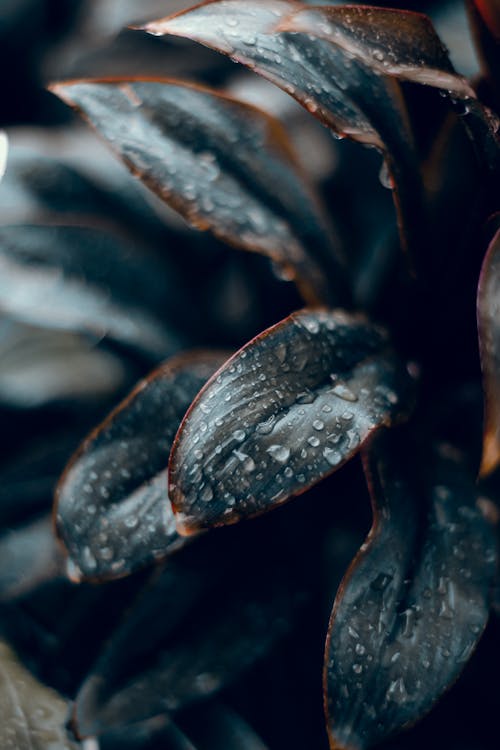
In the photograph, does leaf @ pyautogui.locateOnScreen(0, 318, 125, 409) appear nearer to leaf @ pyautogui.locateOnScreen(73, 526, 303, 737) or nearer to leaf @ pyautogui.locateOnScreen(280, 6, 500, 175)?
leaf @ pyautogui.locateOnScreen(73, 526, 303, 737)

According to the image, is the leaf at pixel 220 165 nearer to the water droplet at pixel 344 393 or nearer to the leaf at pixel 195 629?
the water droplet at pixel 344 393

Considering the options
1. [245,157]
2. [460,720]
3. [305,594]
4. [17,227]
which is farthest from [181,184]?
[460,720]

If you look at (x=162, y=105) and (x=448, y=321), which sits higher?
(x=162, y=105)

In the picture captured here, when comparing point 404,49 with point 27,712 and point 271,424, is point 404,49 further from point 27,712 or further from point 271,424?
point 27,712

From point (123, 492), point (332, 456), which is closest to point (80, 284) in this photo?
point (123, 492)

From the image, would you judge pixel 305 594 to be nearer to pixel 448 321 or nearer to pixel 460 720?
pixel 460 720

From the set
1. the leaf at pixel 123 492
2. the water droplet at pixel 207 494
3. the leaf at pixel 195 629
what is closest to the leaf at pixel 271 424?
the water droplet at pixel 207 494
